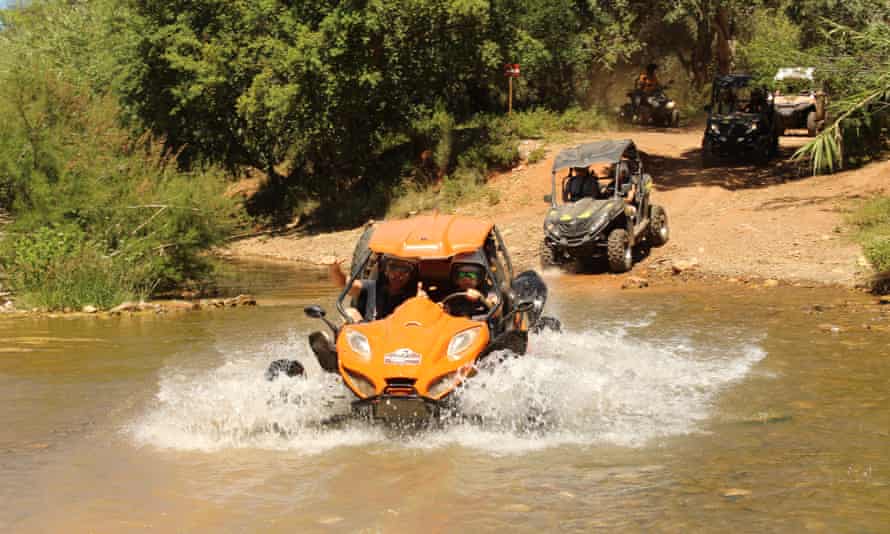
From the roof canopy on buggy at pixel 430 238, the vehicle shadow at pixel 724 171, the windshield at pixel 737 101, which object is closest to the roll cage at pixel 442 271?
the roof canopy on buggy at pixel 430 238

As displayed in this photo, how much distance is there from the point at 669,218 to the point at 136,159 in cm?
1112

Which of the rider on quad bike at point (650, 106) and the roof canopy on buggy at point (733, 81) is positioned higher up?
the roof canopy on buggy at point (733, 81)

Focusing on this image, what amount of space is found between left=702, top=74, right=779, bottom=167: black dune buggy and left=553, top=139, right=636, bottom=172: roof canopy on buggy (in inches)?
266

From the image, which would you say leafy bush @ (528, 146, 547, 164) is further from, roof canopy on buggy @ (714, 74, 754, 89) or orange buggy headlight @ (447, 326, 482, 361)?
orange buggy headlight @ (447, 326, 482, 361)

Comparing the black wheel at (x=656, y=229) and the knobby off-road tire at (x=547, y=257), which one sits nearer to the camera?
the knobby off-road tire at (x=547, y=257)

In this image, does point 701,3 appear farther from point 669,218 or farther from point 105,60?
point 105,60

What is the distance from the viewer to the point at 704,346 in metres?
13.5

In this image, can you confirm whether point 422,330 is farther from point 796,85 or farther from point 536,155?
point 796,85

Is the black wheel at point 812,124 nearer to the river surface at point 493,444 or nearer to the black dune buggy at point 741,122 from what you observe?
the black dune buggy at point 741,122

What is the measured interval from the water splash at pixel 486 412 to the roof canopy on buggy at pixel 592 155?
986 centimetres

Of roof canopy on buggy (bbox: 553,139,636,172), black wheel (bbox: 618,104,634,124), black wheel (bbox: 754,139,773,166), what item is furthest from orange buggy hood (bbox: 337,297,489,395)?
black wheel (bbox: 618,104,634,124)

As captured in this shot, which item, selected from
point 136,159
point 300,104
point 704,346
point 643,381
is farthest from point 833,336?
point 300,104

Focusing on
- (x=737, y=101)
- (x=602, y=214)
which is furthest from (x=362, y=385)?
(x=737, y=101)

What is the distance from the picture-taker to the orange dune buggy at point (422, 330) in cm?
890
